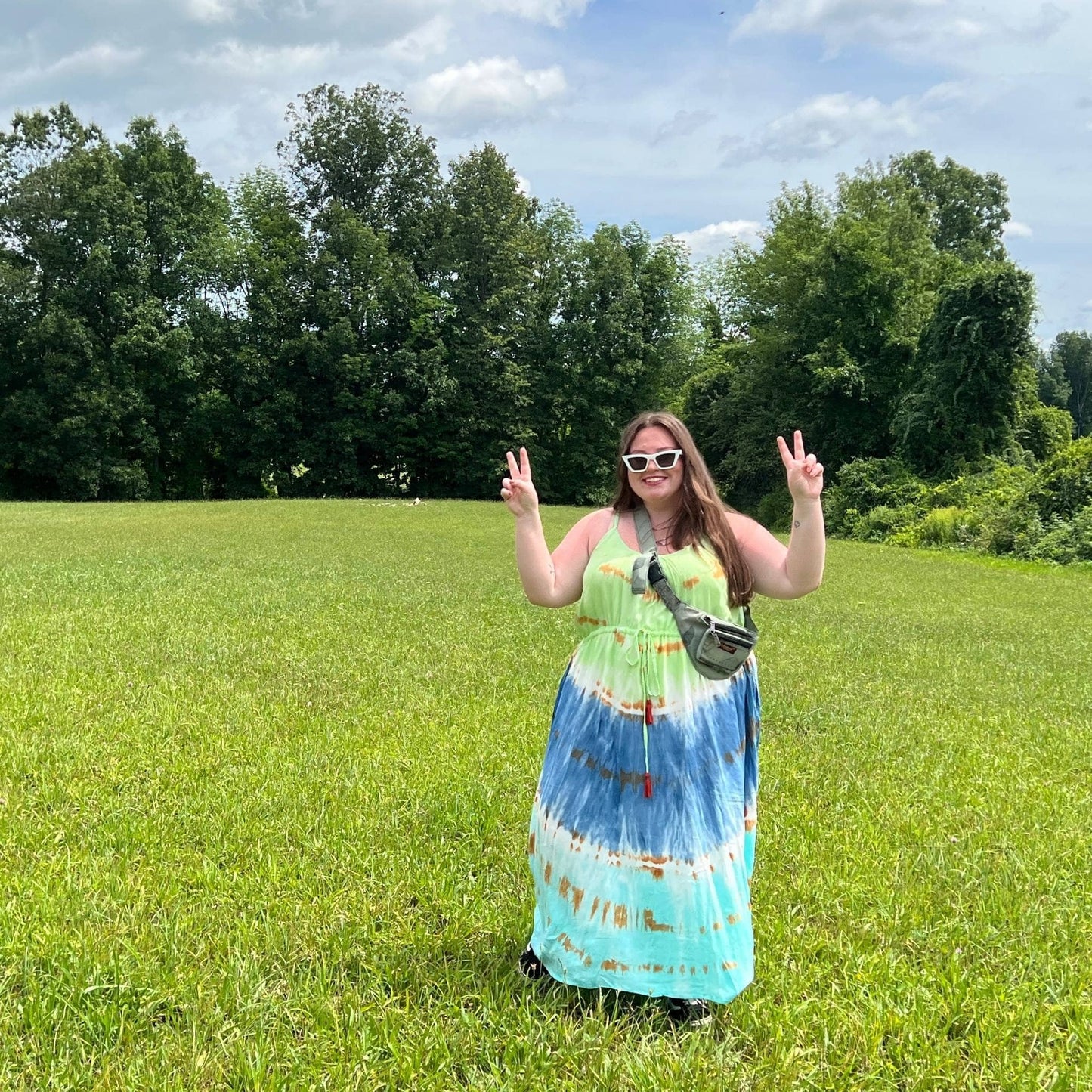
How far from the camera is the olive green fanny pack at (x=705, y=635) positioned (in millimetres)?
2580

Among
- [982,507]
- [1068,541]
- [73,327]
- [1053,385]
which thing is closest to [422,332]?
[73,327]

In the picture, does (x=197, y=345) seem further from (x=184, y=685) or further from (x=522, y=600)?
(x=184, y=685)

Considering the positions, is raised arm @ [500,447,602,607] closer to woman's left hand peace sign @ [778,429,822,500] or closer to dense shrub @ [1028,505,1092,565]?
woman's left hand peace sign @ [778,429,822,500]

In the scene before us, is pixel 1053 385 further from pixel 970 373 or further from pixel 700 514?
pixel 700 514

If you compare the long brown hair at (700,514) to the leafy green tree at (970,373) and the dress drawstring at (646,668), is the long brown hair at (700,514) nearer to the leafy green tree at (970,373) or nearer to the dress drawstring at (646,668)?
the dress drawstring at (646,668)

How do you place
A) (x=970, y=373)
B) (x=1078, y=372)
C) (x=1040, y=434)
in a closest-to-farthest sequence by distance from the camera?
(x=970, y=373)
(x=1040, y=434)
(x=1078, y=372)

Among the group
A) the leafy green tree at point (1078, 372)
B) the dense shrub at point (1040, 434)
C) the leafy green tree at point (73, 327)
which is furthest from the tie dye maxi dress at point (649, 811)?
the leafy green tree at point (1078, 372)

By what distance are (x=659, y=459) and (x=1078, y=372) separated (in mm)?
100217

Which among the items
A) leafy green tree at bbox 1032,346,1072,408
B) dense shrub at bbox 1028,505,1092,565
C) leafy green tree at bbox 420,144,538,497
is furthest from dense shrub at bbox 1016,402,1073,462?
leafy green tree at bbox 1032,346,1072,408

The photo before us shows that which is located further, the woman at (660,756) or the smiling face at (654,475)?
the smiling face at (654,475)

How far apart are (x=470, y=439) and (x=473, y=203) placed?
11.3 m

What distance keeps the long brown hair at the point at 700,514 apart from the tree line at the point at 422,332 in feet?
100

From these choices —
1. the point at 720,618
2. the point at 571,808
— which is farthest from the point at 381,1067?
the point at 720,618

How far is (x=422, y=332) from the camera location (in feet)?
134
